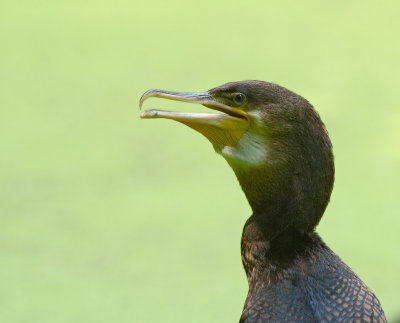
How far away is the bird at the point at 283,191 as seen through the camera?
205cm

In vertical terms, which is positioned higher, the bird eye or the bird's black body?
the bird eye

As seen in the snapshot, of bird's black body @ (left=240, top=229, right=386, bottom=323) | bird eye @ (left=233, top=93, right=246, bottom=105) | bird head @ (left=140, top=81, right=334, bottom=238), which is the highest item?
bird eye @ (left=233, top=93, right=246, bottom=105)

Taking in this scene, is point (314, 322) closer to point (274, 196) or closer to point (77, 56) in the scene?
point (274, 196)

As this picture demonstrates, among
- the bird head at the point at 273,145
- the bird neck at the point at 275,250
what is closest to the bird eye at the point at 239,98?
the bird head at the point at 273,145

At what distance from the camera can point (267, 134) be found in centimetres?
206

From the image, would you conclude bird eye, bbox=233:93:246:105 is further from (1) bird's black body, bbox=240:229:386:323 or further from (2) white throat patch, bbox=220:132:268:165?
(1) bird's black body, bbox=240:229:386:323

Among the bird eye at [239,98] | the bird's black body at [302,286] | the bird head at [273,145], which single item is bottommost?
the bird's black body at [302,286]

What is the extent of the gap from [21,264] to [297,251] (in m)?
1.54

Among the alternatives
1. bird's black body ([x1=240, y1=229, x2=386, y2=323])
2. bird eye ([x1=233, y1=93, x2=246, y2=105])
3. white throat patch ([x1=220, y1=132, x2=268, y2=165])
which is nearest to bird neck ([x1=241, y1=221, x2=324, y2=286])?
bird's black body ([x1=240, y1=229, x2=386, y2=323])

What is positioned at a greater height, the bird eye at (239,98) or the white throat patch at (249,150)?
the bird eye at (239,98)

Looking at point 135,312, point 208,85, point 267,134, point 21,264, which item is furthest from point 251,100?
point 208,85

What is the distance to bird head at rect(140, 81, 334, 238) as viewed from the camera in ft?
6.74

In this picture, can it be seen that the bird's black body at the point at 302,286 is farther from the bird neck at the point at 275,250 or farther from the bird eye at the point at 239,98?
the bird eye at the point at 239,98

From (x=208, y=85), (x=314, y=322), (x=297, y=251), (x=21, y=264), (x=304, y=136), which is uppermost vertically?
(x=208, y=85)
